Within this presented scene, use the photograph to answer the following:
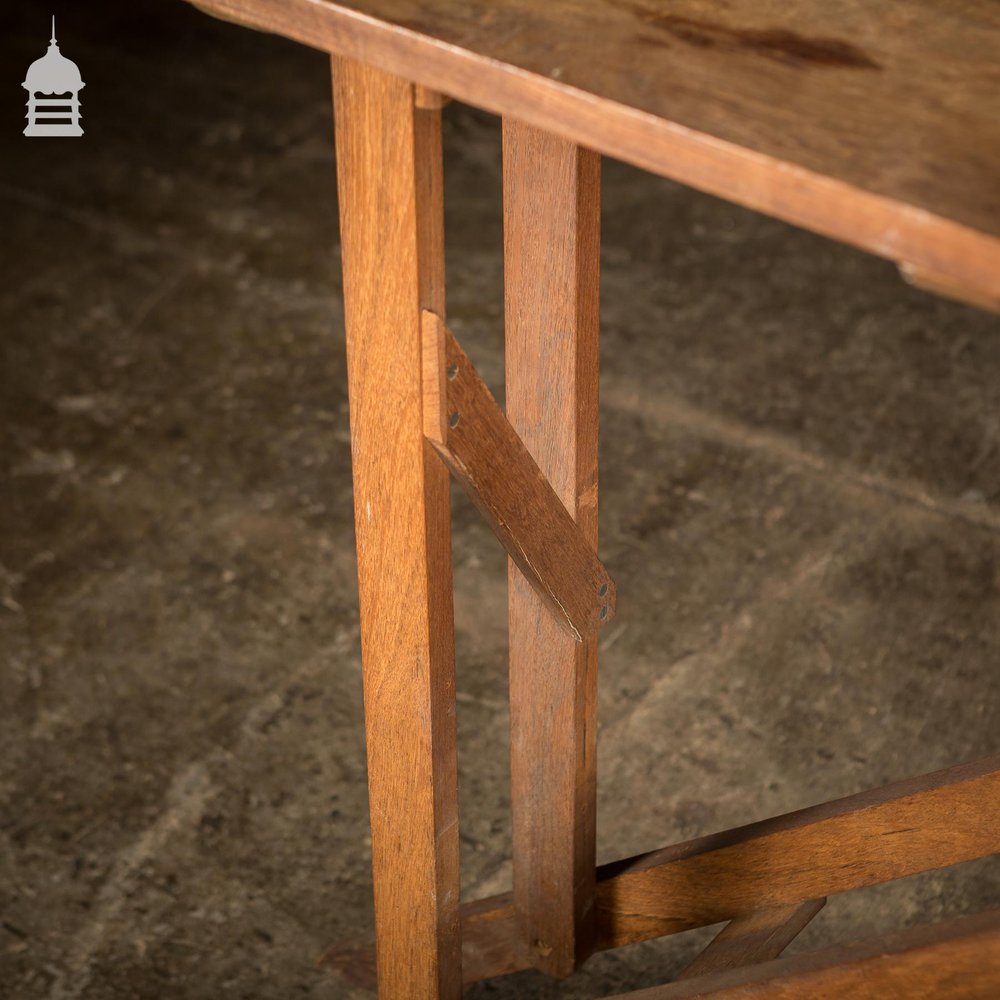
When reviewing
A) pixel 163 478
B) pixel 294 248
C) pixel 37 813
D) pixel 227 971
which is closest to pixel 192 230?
pixel 294 248

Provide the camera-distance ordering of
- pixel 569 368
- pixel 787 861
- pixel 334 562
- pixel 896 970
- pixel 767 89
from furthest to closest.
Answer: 1. pixel 334 562
2. pixel 787 861
3. pixel 569 368
4. pixel 896 970
5. pixel 767 89

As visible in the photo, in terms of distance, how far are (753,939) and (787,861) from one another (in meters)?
0.15

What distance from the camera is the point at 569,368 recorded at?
65.2 inches

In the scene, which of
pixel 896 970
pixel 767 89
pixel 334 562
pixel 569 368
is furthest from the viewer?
pixel 334 562

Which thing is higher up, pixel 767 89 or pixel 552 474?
pixel 767 89

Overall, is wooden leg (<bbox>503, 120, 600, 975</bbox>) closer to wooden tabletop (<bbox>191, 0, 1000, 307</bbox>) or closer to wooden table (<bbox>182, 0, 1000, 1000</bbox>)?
wooden table (<bbox>182, 0, 1000, 1000</bbox>)

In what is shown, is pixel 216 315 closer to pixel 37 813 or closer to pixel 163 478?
pixel 163 478

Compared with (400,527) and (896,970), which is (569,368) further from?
(896,970)

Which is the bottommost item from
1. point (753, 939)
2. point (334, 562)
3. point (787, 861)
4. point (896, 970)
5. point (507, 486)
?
point (334, 562)

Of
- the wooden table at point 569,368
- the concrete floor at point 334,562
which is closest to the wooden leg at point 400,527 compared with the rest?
the wooden table at point 569,368

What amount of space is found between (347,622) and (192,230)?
1.75 metres

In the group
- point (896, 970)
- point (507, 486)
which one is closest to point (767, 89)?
point (507, 486)

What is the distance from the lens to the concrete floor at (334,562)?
2.53 m

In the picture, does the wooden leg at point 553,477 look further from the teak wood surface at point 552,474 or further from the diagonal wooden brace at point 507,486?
the diagonal wooden brace at point 507,486
